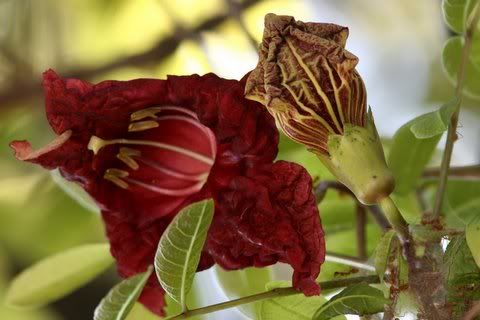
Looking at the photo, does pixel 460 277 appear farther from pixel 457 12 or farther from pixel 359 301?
pixel 457 12

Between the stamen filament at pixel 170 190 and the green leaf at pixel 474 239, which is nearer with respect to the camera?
the green leaf at pixel 474 239

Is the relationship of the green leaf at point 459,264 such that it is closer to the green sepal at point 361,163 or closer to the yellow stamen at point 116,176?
the green sepal at point 361,163

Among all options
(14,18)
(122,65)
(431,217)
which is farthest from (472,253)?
(14,18)

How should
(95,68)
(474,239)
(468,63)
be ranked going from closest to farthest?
(474,239), (468,63), (95,68)

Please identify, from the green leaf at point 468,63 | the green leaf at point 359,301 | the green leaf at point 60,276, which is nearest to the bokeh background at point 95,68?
the green leaf at point 60,276

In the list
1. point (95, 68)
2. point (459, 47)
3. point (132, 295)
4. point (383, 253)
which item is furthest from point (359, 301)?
point (95, 68)

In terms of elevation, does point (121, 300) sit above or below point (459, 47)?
below

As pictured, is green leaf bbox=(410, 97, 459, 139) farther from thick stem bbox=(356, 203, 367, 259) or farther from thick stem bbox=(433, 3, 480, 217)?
thick stem bbox=(356, 203, 367, 259)
